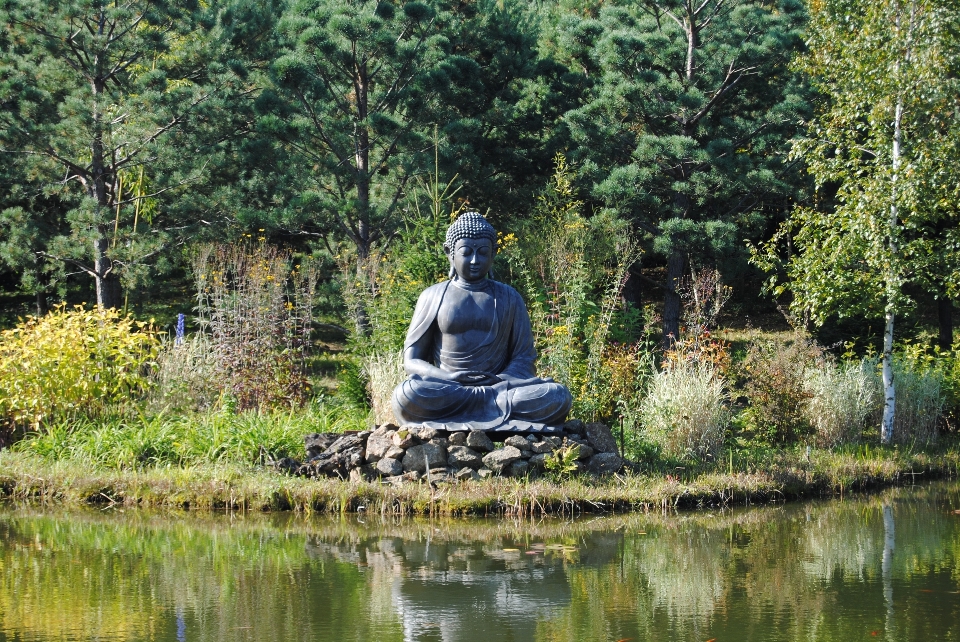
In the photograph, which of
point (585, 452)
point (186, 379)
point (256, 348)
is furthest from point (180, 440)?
point (585, 452)

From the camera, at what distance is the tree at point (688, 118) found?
17.9 meters

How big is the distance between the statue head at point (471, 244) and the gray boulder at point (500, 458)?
5.81 ft

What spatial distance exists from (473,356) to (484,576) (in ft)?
11.8

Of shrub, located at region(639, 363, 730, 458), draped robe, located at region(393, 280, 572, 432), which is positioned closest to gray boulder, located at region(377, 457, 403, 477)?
draped robe, located at region(393, 280, 572, 432)

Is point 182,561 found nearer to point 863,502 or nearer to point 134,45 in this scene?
point 863,502

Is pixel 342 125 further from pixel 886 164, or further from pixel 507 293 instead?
pixel 886 164

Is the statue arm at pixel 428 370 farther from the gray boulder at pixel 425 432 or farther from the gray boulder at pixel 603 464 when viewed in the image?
the gray boulder at pixel 603 464

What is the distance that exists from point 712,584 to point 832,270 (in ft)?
21.5

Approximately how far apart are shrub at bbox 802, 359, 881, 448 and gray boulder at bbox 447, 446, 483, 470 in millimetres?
4389

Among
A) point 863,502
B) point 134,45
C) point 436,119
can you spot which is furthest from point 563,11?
point 863,502

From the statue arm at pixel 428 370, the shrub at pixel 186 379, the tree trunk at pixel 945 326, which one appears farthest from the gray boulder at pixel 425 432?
the tree trunk at pixel 945 326

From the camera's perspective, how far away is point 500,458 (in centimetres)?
991

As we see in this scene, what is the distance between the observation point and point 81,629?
6043 millimetres

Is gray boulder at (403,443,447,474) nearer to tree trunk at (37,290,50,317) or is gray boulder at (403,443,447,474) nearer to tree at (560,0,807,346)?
tree at (560,0,807,346)
